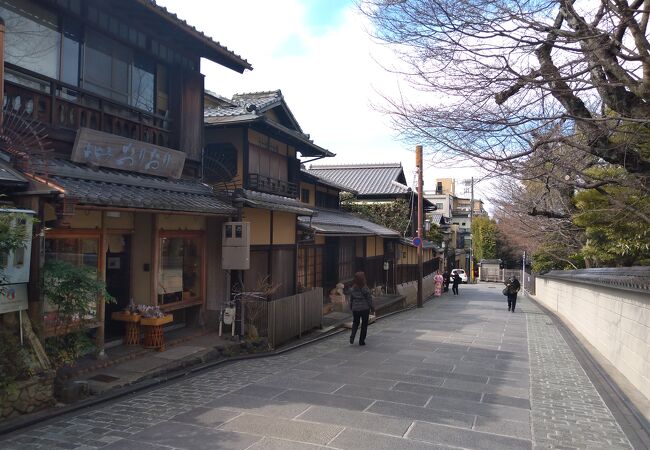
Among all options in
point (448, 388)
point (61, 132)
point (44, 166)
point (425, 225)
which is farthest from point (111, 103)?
point (425, 225)

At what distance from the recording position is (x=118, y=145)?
916cm

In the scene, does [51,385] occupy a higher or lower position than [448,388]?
higher

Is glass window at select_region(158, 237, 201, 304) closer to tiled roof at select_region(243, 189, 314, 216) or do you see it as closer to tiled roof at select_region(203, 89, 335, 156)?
tiled roof at select_region(243, 189, 314, 216)

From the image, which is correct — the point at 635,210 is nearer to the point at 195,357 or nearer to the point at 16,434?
the point at 195,357

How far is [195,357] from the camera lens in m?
9.18

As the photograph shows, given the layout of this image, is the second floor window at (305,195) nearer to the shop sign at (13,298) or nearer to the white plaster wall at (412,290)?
the white plaster wall at (412,290)

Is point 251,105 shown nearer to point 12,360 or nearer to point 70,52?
point 70,52

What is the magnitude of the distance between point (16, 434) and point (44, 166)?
3.75m

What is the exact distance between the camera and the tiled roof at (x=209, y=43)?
9.38m

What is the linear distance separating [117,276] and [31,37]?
4.73 m

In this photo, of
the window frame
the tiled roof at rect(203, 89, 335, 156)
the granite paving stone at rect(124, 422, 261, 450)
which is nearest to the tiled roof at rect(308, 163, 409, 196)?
the tiled roof at rect(203, 89, 335, 156)

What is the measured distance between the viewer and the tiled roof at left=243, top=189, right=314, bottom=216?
1143 cm

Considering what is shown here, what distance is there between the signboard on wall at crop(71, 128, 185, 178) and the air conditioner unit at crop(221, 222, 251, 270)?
1.73 meters

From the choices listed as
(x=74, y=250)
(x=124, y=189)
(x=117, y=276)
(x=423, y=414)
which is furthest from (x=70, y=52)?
(x=423, y=414)
